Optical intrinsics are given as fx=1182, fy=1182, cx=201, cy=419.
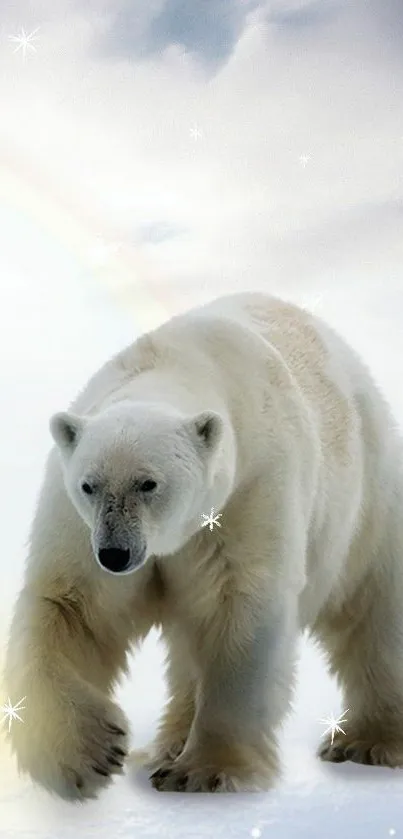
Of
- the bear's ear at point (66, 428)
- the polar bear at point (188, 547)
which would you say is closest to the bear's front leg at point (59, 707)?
the polar bear at point (188, 547)

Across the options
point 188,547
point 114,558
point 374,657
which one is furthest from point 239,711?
point 374,657

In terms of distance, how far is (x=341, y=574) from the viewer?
7.07 feet

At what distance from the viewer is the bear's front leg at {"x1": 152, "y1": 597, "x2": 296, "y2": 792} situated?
169 cm

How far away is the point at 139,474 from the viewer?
4.91 ft

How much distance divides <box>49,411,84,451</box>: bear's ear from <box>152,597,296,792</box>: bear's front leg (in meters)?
0.36

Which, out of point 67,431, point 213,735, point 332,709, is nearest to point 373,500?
point 332,709

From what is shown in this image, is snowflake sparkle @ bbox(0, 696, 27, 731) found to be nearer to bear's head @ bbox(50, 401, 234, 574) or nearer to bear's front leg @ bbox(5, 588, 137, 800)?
bear's front leg @ bbox(5, 588, 137, 800)

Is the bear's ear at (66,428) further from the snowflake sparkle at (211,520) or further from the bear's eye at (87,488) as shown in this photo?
the snowflake sparkle at (211,520)

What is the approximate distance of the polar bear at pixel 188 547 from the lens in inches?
60.8

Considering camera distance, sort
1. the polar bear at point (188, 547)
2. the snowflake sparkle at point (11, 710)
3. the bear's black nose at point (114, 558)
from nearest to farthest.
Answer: the bear's black nose at point (114, 558)
the polar bear at point (188, 547)
the snowflake sparkle at point (11, 710)

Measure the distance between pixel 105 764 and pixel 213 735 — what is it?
19 centimetres

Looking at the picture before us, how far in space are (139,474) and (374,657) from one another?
36.0 inches

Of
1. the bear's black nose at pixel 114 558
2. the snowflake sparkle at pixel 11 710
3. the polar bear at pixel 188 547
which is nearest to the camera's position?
the bear's black nose at pixel 114 558

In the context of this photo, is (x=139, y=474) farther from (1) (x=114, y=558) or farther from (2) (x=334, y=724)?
(2) (x=334, y=724)
